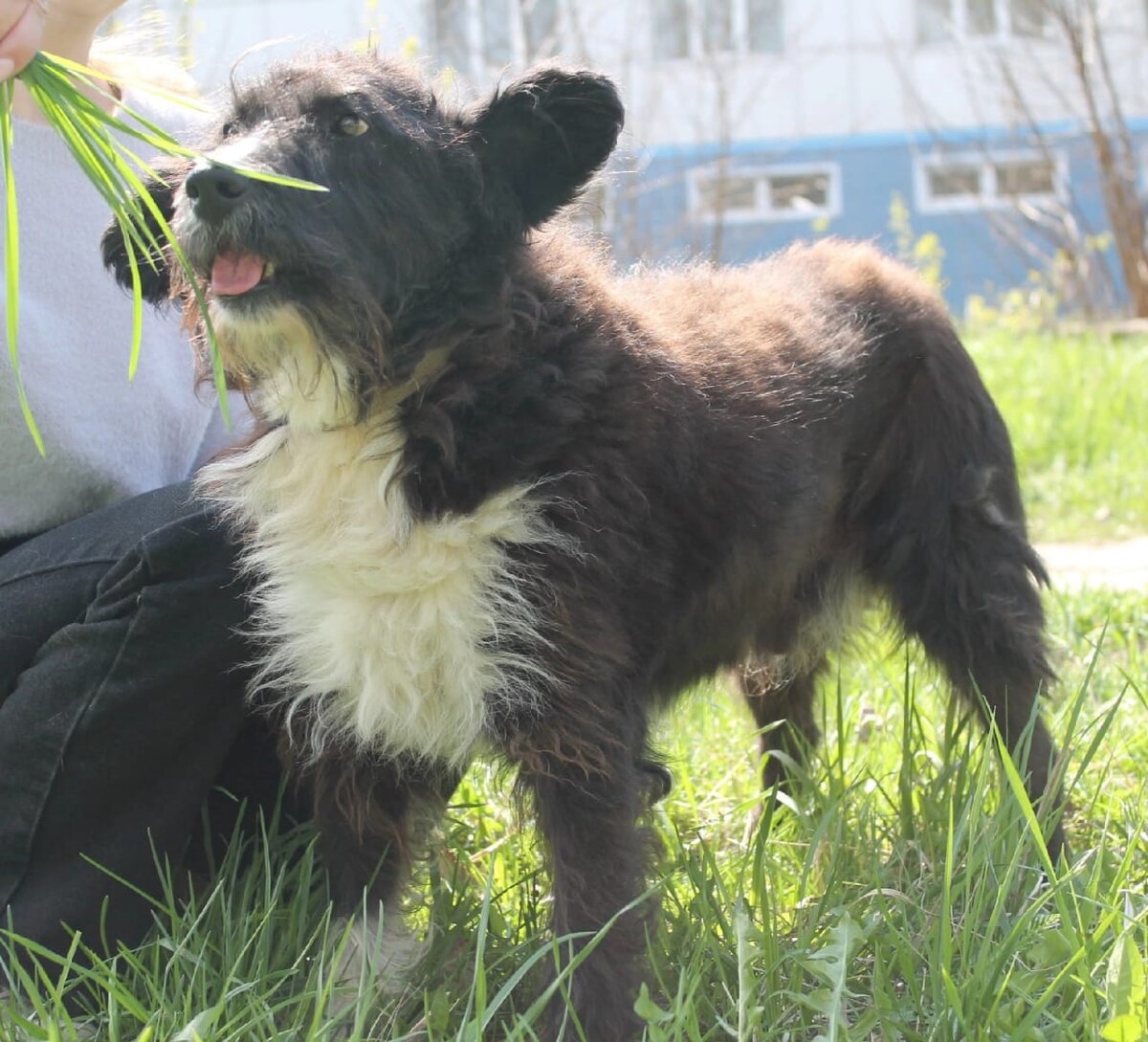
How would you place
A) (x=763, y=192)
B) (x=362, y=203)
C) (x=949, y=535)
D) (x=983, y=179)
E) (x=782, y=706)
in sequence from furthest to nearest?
(x=983, y=179), (x=763, y=192), (x=782, y=706), (x=949, y=535), (x=362, y=203)

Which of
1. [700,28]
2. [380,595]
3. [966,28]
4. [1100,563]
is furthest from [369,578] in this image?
[966,28]

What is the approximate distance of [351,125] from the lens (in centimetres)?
226

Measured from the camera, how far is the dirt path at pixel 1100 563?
17.2ft

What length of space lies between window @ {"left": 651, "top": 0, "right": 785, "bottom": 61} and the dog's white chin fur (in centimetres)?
943

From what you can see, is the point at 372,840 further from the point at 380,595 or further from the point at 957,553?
the point at 957,553

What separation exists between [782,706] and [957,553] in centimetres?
72

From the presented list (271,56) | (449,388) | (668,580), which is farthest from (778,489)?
(271,56)

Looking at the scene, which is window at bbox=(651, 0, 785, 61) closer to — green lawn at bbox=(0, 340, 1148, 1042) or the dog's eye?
green lawn at bbox=(0, 340, 1148, 1042)

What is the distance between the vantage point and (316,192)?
2158mm

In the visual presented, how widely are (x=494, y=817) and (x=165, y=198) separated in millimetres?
1499

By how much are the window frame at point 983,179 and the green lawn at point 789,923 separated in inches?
427

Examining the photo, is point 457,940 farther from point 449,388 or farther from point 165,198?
point 165,198

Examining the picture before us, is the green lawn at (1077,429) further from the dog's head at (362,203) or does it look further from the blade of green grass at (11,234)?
the blade of green grass at (11,234)

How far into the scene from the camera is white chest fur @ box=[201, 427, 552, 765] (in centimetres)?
221
